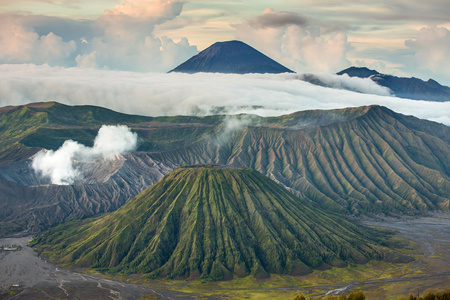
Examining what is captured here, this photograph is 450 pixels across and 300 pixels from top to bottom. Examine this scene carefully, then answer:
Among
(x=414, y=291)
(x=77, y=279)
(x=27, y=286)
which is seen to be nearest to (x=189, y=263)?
(x=77, y=279)

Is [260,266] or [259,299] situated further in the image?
[260,266]

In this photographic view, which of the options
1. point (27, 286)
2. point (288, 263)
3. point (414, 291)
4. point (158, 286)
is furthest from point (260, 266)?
point (27, 286)

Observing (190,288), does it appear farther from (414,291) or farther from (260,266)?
(414,291)

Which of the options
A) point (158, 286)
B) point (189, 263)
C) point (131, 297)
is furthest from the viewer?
point (189, 263)

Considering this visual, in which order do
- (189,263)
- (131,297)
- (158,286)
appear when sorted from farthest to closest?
(189,263)
(158,286)
(131,297)

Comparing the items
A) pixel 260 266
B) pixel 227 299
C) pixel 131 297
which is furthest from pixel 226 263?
pixel 131 297

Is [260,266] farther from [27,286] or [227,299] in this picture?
[27,286]

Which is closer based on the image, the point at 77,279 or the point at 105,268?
the point at 77,279
